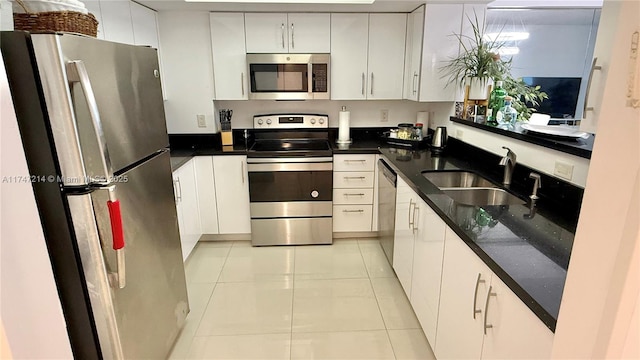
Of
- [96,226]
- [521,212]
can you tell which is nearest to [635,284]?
[521,212]

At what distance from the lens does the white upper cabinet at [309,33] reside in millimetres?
3016

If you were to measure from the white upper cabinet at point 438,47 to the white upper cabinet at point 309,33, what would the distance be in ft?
2.74

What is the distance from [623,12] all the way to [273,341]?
6.95 ft

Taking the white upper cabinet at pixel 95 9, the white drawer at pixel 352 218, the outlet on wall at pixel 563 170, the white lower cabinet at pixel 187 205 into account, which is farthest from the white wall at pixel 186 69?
the outlet on wall at pixel 563 170

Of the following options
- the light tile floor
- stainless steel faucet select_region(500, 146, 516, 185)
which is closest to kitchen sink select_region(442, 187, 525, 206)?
stainless steel faucet select_region(500, 146, 516, 185)

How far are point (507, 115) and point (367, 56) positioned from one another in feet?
4.30

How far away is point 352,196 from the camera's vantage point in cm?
321

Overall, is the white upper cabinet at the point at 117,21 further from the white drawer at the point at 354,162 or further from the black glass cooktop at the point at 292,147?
the white drawer at the point at 354,162

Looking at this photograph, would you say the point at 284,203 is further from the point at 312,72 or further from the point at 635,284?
the point at 635,284

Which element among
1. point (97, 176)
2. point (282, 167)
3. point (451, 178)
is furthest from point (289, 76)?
point (97, 176)

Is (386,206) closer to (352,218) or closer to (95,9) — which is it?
(352,218)

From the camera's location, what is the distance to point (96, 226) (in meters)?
1.22

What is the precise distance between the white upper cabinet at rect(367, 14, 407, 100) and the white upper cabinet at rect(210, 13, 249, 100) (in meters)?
1.14

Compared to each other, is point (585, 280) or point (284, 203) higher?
point (585, 280)
